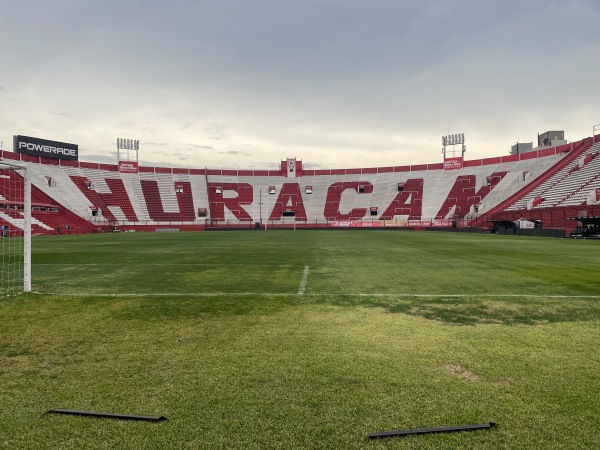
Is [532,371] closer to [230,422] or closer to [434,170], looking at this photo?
[230,422]

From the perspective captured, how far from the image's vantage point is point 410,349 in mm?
4211

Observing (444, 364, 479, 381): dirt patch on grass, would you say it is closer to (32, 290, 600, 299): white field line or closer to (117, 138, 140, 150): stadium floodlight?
(32, 290, 600, 299): white field line

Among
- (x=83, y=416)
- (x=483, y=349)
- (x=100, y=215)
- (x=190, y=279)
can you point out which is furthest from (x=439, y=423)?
(x=100, y=215)

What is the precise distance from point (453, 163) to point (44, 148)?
65.3 metres

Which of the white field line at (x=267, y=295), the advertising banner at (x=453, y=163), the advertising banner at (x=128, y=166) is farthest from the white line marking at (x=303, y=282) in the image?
the advertising banner at (x=128, y=166)

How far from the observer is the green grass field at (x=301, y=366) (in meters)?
2.57

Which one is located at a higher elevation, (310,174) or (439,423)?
(310,174)

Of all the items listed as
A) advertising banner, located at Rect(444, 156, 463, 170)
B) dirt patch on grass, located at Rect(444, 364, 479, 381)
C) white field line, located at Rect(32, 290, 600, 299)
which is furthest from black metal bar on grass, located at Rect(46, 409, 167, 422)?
advertising banner, located at Rect(444, 156, 463, 170)

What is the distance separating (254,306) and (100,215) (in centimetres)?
5741

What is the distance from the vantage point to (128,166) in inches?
2598

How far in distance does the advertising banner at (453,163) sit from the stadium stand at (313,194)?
118 centimetres

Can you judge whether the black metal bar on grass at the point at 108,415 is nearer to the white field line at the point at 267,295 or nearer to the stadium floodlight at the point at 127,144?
the white field line at the point at 267,295

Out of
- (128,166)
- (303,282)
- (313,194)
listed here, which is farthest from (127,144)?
(303,282)

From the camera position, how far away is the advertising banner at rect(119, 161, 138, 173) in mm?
65625
